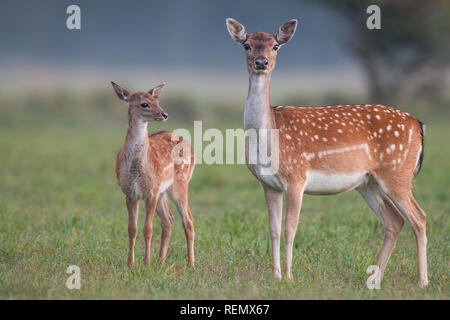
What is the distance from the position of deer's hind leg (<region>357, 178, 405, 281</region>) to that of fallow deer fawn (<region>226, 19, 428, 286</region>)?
0.01 metres

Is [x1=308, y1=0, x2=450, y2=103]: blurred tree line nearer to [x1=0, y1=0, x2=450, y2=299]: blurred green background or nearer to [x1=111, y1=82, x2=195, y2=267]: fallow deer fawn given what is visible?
[x1=0, y1=0, x2=450, y2=299]: blurred green background

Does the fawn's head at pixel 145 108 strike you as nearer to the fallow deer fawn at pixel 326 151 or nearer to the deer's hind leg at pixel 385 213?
the fallow deer fawn at pixel 326 151

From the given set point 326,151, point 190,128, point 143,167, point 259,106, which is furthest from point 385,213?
point 190,128

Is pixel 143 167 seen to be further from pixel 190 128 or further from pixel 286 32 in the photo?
pixel 190 128

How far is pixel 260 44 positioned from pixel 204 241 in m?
2.49

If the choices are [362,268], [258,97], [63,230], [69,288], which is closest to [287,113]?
[258,97]

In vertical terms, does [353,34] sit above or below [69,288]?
above

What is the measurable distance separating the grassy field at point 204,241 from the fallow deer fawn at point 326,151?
0.48 m

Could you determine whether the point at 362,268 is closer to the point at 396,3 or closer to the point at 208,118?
the point at 208,118

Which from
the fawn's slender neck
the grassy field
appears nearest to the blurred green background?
the grassy field

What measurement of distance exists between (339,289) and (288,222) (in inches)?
30.2

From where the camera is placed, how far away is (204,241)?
8.45 meters

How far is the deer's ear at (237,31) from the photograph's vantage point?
24.0ft

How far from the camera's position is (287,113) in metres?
7.39
